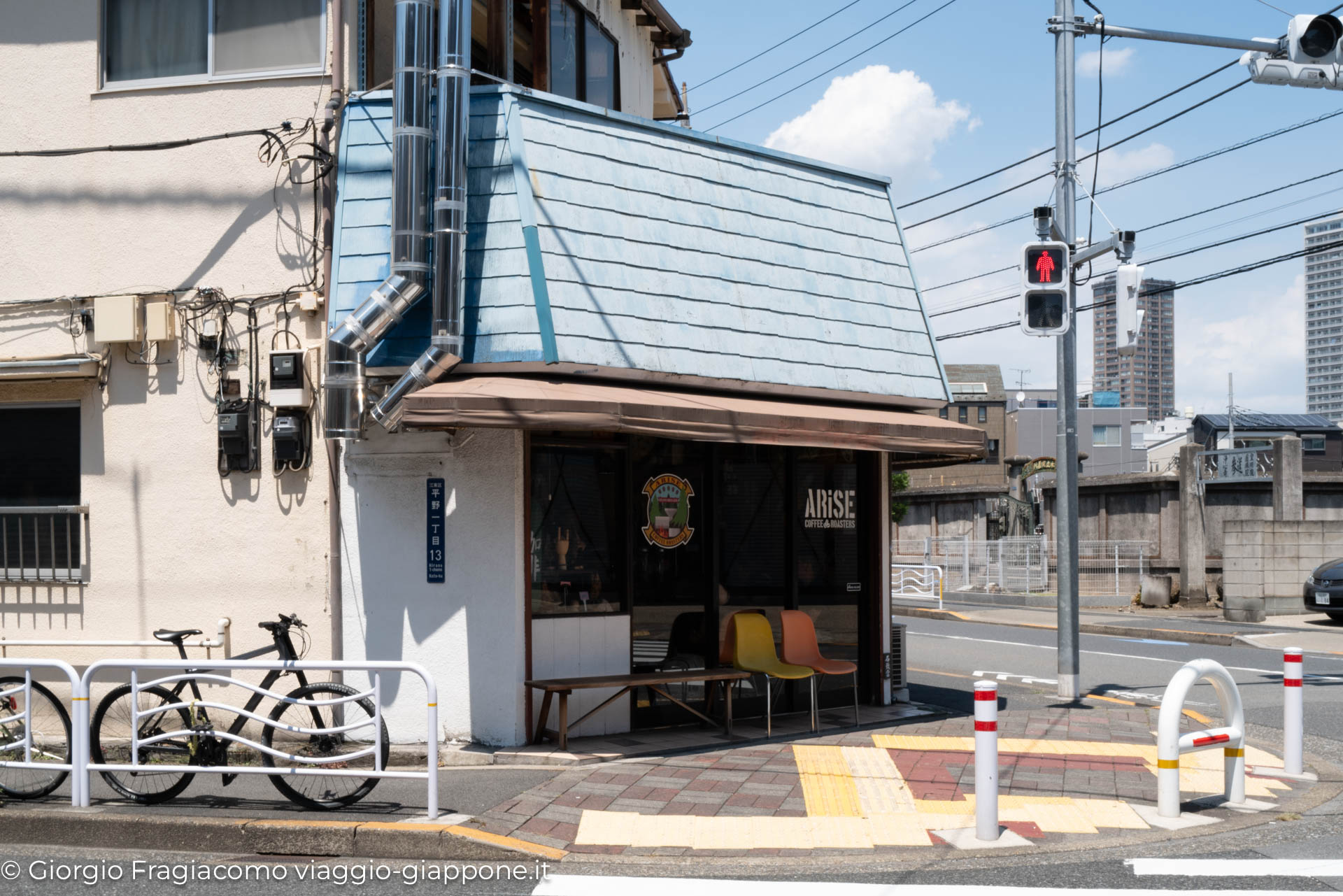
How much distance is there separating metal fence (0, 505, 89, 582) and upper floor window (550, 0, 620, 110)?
6.51m

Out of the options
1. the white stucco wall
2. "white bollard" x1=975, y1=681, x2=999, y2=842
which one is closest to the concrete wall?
the white stucco wall

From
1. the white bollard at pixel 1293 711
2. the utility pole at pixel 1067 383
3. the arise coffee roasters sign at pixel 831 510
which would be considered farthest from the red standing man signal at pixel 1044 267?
the white bollard at pixel 1293 711

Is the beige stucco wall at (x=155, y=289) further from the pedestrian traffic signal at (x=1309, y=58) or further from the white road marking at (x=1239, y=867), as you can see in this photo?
the pedestrian traffic signal at (x=1309, y=58)

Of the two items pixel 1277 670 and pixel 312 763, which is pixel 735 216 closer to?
pixel 312 763

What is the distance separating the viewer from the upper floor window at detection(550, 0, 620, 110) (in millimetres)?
12750

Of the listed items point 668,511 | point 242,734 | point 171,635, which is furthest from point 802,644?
point 171,635

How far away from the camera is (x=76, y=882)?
6289 mm

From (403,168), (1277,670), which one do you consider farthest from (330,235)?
(1277,670)

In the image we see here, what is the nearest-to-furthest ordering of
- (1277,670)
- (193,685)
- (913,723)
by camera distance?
1. (193,685)
2. (913,723)
3. (1277,670)

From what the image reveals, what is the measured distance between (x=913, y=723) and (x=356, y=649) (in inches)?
205

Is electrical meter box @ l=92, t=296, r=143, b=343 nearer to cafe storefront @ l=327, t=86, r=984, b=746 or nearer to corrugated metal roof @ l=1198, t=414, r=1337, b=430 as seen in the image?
cafe storefront @ l=327, t=86, r=984, b=746

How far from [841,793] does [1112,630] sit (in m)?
15.7

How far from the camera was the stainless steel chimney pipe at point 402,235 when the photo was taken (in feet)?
30.1

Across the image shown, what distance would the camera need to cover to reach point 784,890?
20.1 ft
